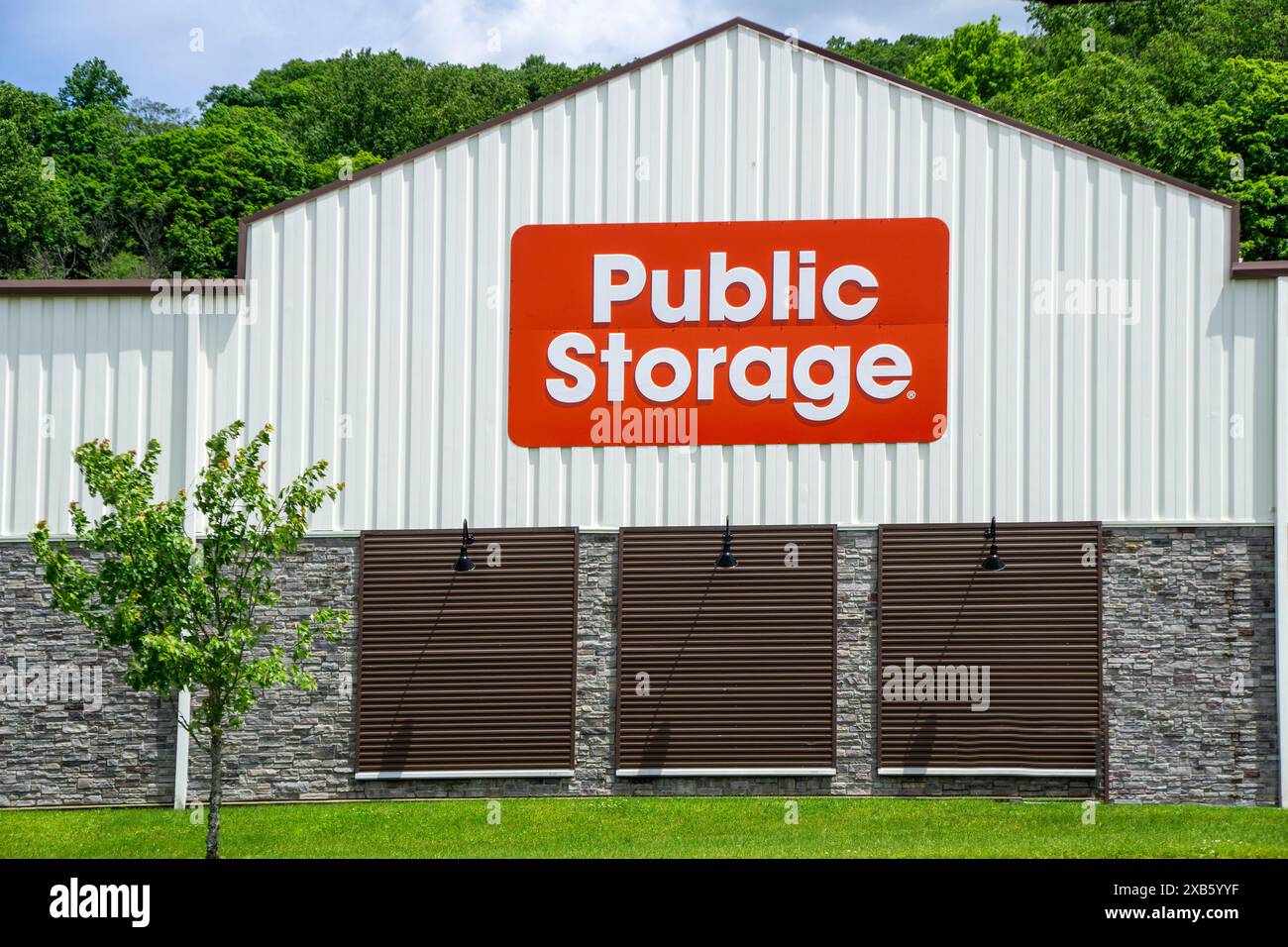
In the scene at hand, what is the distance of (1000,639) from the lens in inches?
877

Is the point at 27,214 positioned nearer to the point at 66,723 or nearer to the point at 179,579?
the point at 66,723

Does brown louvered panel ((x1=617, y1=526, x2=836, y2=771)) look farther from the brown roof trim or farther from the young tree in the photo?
the brown roof trim

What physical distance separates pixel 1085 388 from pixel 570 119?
8411 millimetres

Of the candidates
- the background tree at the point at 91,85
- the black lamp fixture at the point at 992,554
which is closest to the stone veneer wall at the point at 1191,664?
the black lamp fixture at the point at 992,554

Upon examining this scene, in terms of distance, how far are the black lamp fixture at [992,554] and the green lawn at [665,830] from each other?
3232 mm

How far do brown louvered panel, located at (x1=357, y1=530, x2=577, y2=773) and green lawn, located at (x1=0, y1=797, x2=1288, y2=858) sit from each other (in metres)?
0.80

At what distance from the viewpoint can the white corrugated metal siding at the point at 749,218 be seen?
22.3m

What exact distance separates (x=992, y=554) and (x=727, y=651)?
3.96 m

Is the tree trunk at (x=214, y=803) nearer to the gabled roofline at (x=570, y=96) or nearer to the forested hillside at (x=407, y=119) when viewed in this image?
the gabled roofline at (x=570, y=96)

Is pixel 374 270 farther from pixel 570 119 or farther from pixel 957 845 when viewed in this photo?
pixel 957 845

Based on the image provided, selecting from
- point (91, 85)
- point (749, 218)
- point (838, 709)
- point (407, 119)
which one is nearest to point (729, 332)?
point (749, 218)

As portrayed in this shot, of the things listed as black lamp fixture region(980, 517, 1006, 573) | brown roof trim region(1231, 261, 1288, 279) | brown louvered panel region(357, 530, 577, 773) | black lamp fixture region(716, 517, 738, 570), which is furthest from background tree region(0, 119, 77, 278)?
brown roof trim region(1231, 261, 1288, 279)

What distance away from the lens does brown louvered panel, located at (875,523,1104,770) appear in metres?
22.2

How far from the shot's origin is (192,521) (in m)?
23.5
